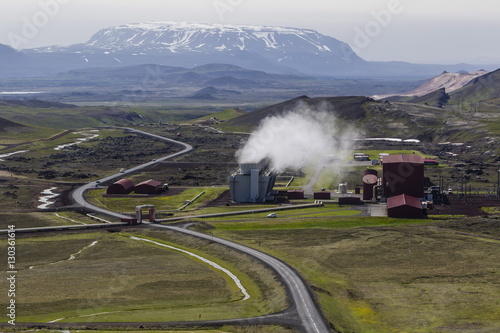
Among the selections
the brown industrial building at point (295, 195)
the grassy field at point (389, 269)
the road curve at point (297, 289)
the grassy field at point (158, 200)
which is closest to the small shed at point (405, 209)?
the grassy field at point (389, 269)

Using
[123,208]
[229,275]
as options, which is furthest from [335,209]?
[229,275]

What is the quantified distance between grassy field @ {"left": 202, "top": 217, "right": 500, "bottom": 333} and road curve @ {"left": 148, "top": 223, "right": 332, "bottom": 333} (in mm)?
1470

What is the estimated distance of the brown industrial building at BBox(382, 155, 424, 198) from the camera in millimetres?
141000

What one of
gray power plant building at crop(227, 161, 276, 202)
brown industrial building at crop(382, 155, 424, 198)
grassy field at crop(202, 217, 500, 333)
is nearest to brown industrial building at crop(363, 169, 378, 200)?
brown industrial building at crop(382, 155, 424, 198)

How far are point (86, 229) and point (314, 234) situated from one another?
36005 mm

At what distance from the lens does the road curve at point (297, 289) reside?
65688 millimetres

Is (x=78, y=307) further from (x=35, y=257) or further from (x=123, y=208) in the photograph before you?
(x=123, y=208)

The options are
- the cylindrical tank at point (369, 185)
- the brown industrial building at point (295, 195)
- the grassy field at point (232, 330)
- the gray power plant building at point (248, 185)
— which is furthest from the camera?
the brown industrial building at point (295, 195)

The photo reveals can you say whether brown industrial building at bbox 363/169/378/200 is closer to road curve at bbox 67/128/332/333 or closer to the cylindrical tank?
the cylindrical tank

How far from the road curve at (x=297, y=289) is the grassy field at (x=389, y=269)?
147 cm

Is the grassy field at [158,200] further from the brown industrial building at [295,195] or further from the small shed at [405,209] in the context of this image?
the small shed at [405,209]

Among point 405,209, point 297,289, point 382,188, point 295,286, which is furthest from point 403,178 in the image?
point 297,289

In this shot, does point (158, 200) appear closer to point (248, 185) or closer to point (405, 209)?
point (248, 185)

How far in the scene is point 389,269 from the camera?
92.3 m
